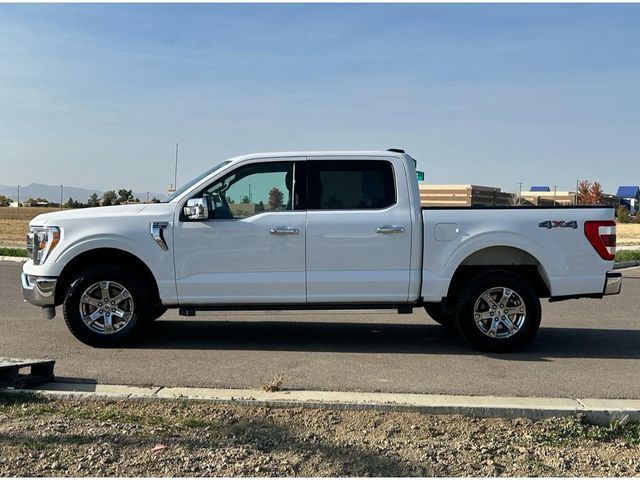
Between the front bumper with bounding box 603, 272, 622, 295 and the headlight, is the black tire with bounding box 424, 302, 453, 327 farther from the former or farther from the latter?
the headlight

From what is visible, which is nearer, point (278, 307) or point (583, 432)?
point (583, 432)

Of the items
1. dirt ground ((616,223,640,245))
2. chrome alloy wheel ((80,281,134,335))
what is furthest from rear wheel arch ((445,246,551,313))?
dirt ground ((616,223,640,245))

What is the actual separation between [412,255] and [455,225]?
568mm

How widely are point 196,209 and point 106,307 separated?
1461 mm

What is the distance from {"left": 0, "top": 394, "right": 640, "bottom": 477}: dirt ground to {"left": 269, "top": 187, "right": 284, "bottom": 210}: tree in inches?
108

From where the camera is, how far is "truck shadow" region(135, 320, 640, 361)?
23.6 ft

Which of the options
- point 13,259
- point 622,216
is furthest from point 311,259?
point 622,216

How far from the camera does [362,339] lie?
7809mm

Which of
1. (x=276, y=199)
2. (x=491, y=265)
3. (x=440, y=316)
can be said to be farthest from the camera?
(x=440, y=316)

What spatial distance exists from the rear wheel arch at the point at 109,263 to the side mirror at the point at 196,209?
2.50 ft

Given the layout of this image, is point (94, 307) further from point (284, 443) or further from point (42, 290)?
point (284, 443)

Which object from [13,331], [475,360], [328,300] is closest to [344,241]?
[328,300]

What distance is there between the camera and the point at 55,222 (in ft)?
23.0

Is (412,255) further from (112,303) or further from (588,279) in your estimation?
(112,303)
